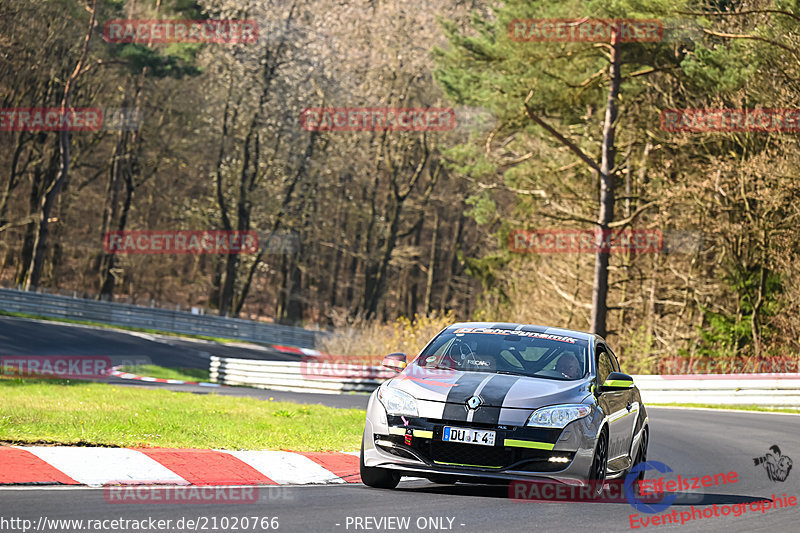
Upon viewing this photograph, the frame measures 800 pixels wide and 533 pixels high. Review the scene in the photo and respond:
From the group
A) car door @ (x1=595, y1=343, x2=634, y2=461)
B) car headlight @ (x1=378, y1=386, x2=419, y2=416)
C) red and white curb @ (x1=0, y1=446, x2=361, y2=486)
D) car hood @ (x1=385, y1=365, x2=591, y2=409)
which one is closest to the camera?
red and white curb @ (x1=0, y1=446, x2=361, y2=486)

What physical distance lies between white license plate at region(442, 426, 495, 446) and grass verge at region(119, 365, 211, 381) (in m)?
26.6

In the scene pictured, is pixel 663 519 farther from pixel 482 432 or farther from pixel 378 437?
pixel 378 437

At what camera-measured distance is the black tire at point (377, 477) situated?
9.24m

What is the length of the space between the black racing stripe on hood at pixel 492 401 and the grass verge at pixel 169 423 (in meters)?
3.15

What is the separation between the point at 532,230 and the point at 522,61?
35.7ft

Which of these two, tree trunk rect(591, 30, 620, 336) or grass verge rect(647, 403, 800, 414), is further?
tree trunk rect(591, 30, 620, 336)

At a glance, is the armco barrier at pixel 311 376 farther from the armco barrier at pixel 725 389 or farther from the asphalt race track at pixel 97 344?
the armco barrier at pixel 725 389

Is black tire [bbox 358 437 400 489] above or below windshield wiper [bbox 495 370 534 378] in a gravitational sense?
below

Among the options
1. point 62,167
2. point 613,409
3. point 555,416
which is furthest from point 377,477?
point 62,167

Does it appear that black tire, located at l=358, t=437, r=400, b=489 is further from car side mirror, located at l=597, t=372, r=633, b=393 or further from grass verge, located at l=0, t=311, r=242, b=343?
grass verge, located at l=0, t=311, r=242, b=343

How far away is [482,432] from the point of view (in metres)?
8.62

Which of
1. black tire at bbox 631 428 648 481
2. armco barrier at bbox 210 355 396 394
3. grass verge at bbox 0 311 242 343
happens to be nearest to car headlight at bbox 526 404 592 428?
black tire at bbox 631 428 648 481

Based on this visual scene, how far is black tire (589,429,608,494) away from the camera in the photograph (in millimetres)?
8956

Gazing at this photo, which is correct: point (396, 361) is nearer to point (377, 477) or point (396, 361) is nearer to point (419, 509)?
point (377, 477)
